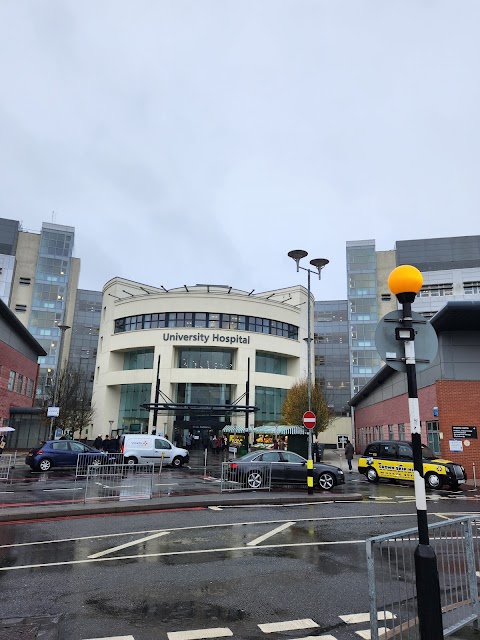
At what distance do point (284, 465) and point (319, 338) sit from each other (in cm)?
7414

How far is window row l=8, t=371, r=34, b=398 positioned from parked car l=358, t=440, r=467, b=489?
29436mm

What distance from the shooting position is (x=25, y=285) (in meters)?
81.2

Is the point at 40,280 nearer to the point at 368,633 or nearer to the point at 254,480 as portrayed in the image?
the point at 254,480

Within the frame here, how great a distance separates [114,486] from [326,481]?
25.3 feet

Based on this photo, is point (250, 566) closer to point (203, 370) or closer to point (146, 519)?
point (146, 519)

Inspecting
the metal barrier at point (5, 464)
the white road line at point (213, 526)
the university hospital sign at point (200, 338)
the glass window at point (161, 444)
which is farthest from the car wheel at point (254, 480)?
the university hospital sign at point (200, 338)

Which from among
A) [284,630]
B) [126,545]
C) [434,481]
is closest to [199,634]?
[284,630]

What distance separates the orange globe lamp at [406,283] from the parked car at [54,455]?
20405 millimetres

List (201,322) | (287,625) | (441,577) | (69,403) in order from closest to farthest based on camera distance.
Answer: (287,625) < (441,577) < (69,403) < (201,322)

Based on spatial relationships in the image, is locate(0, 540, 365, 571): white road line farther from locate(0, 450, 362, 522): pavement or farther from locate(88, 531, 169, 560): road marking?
locate(0, 450, 362, 522): pavement

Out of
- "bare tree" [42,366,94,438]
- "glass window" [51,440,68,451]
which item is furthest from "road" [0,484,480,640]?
"bare tree" [42,366,94,438]

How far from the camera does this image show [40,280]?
8200 centimetres

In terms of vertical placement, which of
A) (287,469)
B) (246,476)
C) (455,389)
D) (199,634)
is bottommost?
(199,634)

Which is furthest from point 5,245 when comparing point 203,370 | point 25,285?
point 203,370
